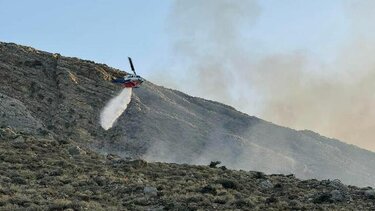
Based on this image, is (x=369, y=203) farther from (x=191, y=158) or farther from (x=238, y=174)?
(x=191, y=158)

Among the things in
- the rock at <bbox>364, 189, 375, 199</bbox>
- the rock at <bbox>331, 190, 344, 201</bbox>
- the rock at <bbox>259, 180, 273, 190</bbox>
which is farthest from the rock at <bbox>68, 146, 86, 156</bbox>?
the rock at <bbox>364, 189, 375, 199</bbox>

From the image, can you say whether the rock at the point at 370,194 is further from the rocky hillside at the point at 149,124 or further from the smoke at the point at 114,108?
the smoke at the point at 114,108

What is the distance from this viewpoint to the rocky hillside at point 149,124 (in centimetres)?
7900

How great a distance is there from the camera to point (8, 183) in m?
33.3

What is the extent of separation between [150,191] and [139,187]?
54.9 inches

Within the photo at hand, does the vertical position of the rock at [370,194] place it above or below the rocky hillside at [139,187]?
above

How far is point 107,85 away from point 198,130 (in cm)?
1856

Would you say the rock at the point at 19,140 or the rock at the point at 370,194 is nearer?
the rock at the point at 370,194

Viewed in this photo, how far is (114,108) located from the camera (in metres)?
95.9

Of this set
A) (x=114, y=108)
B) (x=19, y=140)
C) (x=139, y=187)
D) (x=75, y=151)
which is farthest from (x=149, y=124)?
(x=139, y=187)

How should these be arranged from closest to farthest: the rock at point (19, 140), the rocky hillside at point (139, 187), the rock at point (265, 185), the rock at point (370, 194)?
the rocky hillside at point (139, 187) → the rock at point (370, 194) → the rock at point (265, 185) → the rock at point (19, 140)

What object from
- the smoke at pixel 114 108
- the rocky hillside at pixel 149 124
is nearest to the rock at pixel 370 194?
the rocky hillside at pixel 149 124

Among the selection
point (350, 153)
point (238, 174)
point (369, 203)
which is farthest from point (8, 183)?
point (350, 153)

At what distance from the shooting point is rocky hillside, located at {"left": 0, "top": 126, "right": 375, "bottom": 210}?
96.9ft
